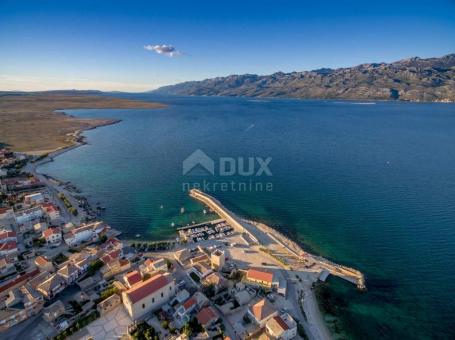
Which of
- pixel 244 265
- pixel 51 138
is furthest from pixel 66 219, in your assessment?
pixel 51 138

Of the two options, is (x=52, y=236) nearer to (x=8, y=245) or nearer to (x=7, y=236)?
(x=8, y=245)

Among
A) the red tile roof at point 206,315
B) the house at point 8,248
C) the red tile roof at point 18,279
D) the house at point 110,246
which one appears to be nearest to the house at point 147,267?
the house at point 110,246

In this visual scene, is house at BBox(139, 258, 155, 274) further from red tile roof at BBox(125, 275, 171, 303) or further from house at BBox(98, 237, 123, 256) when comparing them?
house at BBox(98, 237, 123, 256)

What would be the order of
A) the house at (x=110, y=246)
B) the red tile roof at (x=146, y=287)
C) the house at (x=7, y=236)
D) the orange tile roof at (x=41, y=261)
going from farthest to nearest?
the house at (x=7, y=236) < the house at (x=110, y=246) < the orange tile roof at (x=41, y=261) < the red tile roof at (x=146, y=287)

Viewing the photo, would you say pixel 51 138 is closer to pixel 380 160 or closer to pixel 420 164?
pixel 380 160

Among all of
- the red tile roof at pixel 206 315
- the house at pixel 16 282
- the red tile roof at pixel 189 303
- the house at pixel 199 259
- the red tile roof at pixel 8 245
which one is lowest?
the red tile roof at pixel 206 315

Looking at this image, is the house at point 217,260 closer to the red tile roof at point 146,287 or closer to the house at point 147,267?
the red tile roof at point 146,287
